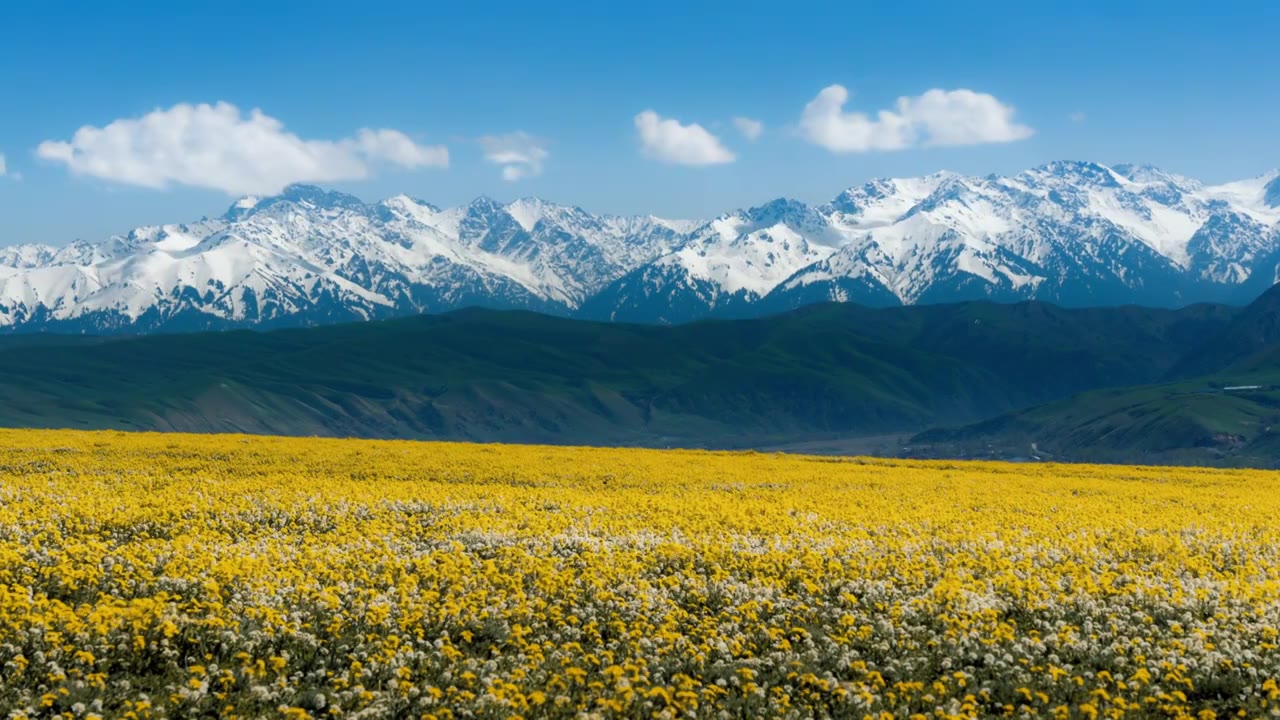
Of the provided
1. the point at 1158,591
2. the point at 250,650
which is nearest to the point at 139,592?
the point at 250,650

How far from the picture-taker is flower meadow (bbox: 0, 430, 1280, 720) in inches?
738

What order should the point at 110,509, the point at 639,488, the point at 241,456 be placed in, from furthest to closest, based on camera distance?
the point at 241,456 → the point at 639,488 → the point at 110,509

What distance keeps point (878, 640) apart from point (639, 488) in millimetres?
26128

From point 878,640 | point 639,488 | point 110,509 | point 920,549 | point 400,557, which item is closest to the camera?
point 878,640

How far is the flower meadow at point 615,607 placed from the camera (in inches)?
738

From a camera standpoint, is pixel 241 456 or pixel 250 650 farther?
pixel 241 456

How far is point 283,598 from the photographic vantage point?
905 inches

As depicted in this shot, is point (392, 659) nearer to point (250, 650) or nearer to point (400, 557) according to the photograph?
point (250, 650)

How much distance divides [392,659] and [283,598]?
15.4ft

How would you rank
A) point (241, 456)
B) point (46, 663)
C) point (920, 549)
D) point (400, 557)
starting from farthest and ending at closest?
point (241, 456) < point (920, 549) < point (400, 557) < point (46, 663)

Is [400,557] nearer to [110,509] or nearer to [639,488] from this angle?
[110,509]

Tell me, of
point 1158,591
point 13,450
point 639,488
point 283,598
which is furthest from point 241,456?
point 1158,591

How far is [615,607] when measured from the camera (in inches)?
937

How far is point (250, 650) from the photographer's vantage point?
2019 cm
